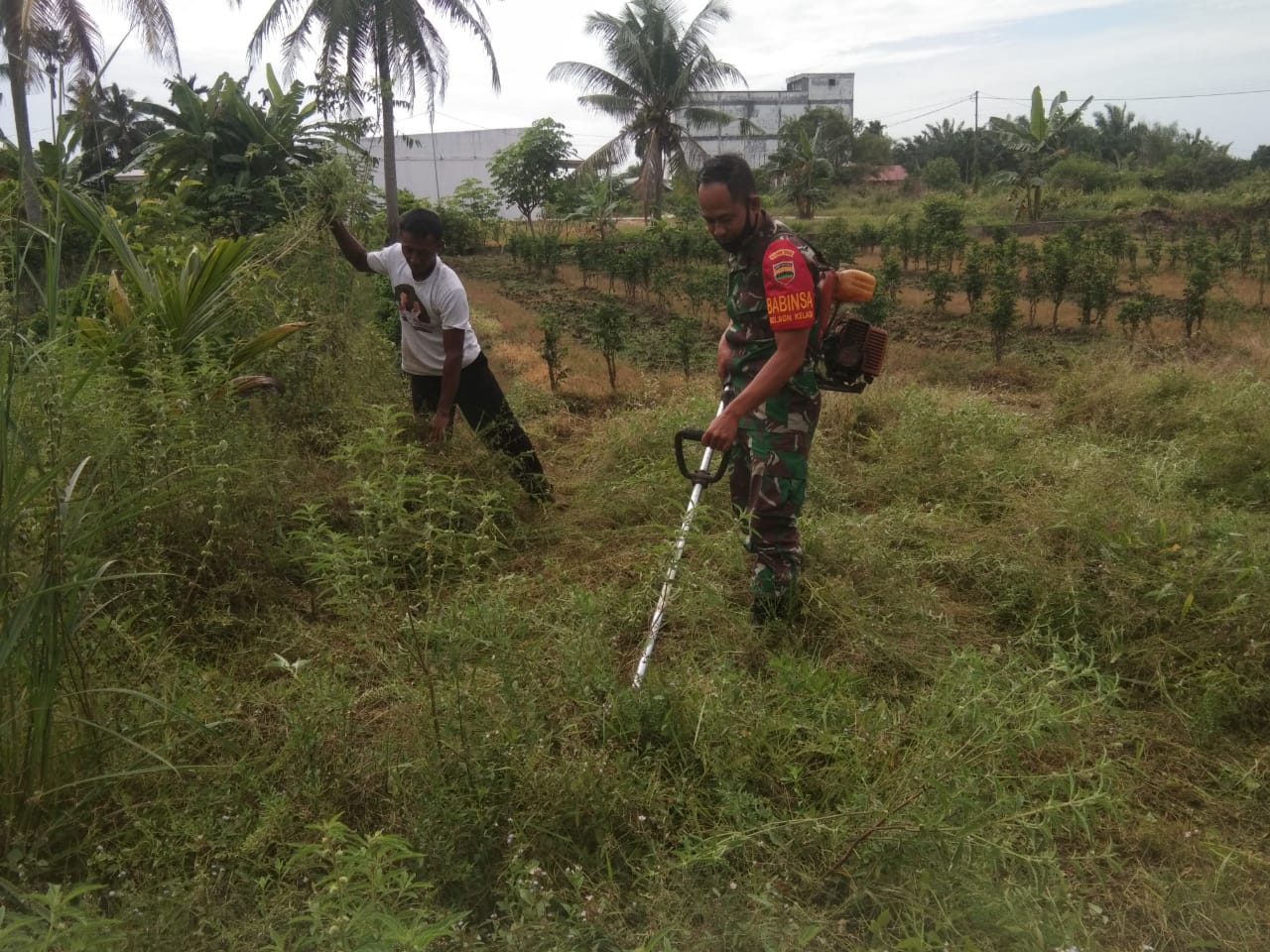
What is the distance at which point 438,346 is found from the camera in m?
3.84

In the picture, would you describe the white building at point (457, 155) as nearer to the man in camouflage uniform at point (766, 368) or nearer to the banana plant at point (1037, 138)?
the banana plant at point (1037, 138)

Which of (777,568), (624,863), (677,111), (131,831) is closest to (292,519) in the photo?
(131,831)

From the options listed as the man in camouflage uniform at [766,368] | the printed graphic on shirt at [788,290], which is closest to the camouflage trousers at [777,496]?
the man in camouflage uniform at [766,368]

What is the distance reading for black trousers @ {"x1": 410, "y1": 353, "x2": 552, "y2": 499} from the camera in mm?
3912

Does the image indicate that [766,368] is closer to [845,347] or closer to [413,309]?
[845,347]

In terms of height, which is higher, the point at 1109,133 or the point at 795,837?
the point at 1109,133

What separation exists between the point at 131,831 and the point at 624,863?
103 centimetres

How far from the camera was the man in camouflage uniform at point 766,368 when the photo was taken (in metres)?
2.60

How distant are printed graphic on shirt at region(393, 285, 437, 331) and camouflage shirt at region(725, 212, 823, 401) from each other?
4.60 feet

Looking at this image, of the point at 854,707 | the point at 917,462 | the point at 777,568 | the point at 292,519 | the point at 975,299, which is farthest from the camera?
the point at 975,299

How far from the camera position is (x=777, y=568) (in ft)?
9.51

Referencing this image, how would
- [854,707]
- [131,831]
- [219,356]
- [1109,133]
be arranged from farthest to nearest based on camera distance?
[1109,133]
[219,356]
[854,707]
[131,831]

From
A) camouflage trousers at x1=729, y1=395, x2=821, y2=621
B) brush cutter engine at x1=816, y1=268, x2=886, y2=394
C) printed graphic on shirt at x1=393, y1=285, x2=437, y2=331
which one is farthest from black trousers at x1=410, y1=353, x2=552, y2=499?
brush cutter engine at x1=816, y1=268, x2=886, y2=394

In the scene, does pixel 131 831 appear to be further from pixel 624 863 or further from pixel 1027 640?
pixel 1027 640
